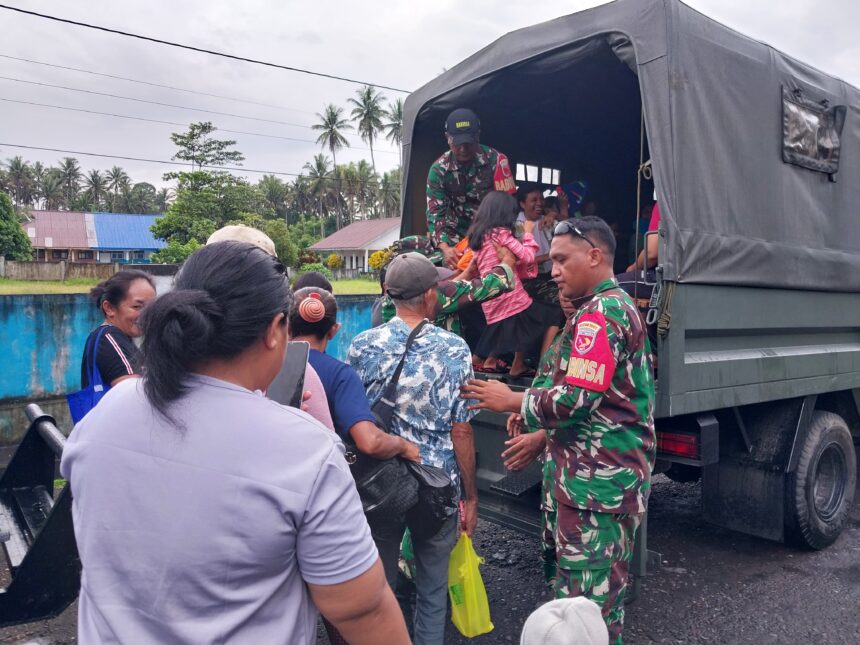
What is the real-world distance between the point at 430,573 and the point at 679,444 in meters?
1.37

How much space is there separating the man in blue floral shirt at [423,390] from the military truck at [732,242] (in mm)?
689

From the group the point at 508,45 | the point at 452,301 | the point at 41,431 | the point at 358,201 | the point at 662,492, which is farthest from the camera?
the point at 358,201

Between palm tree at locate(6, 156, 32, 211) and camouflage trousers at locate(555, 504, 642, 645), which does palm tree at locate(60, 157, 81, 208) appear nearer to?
palm tree at locate(6, 156, 32, 211)

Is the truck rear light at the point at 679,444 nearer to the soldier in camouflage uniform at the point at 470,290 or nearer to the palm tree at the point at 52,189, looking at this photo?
the soldier in camouflage uniform at the point at 470,290

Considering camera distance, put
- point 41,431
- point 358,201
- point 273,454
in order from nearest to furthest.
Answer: point 273,454
point 41,431
point 358,201

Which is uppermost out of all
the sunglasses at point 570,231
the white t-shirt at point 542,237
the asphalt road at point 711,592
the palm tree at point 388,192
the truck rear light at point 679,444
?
the palm tree at point 388,192

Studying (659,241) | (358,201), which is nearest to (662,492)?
(659,241)

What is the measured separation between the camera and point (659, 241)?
3.01m

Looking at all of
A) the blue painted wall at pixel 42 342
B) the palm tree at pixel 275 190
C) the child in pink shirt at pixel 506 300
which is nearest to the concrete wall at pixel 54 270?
the blue painted wall at pixel 42 342

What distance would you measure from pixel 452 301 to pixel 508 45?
151cm

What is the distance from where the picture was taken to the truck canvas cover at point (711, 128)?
3018mm

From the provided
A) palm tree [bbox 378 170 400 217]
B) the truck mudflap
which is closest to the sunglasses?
the truck mudflap

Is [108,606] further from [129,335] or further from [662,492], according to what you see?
[662,492]

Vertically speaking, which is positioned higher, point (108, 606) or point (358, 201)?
point (358, 201)
